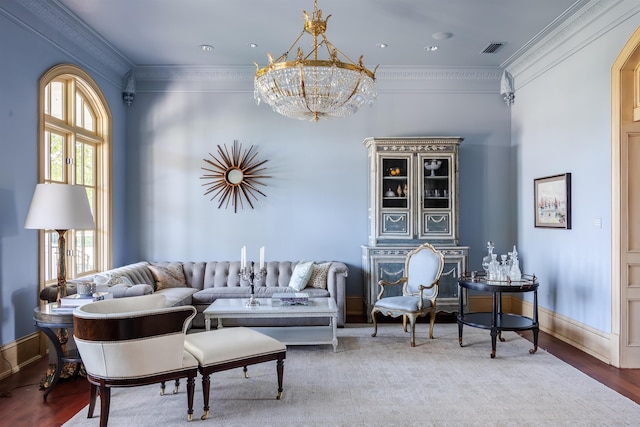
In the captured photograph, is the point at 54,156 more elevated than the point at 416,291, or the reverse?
the point at 54,156

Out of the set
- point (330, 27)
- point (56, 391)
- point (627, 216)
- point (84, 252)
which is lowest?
point (56, 391)

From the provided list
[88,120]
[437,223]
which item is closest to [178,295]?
[88,120]

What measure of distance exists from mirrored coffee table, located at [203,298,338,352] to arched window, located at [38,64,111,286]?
1.67 meters

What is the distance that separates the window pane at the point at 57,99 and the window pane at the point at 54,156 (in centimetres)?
22

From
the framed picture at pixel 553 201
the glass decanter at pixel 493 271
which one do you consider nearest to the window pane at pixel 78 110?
the glass decanter at pixel 493 271

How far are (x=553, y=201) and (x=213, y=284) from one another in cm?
409

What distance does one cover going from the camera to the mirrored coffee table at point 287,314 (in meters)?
4.26

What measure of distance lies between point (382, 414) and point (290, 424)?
2.01 ft

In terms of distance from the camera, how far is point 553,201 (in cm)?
516

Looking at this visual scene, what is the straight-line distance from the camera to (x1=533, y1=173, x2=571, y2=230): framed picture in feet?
15.9

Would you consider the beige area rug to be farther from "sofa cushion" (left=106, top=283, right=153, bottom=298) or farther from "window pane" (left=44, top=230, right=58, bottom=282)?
"window pane" (left=44, top=230, right=58, bottom=282)

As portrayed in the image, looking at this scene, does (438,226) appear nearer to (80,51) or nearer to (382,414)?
(382,414)

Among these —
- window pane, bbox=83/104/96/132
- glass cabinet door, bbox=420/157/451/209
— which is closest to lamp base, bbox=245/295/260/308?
glass cabinet door, bbox=420/157/451/209

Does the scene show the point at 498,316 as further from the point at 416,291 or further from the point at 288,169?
the point at 288,169
